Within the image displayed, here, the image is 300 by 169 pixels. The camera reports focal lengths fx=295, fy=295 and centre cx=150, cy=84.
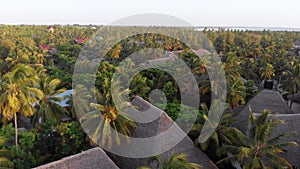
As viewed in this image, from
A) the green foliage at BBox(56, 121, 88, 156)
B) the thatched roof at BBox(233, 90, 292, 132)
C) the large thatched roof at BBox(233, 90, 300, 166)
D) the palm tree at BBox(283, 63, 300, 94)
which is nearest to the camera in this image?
the large thatched roof at BBox(233, 90, 300, 166)

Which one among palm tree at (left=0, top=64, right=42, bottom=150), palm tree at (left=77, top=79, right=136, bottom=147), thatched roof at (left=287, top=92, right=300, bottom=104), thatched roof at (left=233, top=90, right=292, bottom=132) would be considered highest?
palm tree at (left=0, top=64, right=42, bottom=150)

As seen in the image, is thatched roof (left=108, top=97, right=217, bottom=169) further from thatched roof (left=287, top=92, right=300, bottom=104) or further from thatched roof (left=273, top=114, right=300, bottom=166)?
thatched roof (left=287, top=92, right=300, bottom=104)

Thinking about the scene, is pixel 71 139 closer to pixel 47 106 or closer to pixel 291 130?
pixel 47 106

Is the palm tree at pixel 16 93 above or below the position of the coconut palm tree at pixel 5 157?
above

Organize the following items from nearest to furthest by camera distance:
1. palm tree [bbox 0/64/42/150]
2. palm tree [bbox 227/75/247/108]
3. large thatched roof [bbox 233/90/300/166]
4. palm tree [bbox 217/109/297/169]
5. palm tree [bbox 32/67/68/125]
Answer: palm tree [bbox 217/109/297/169], palm tree [bbox 0/64/42/150], large thatched roof [bbox 233/90/300/166], palm tree [bbox 32/67/68/125], palm tree [bbox 227/75/247/108]

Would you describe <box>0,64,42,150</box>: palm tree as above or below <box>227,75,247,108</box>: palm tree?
above

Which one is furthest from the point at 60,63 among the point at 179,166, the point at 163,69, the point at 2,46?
the point at 179,166

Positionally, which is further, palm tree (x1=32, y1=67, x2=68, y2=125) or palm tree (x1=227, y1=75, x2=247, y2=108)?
palm tree (x1=227, y1=75, x2=247, y2=108)

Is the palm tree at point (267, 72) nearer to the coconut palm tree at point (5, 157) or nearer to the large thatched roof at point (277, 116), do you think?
the large thatched roof at point (277, 116)

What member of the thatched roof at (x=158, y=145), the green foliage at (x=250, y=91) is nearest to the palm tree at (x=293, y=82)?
the green foliage at (x=250, y=91)

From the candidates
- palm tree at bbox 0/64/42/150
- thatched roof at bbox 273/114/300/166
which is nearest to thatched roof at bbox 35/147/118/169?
palm tree at bbox 0/64/42/150
